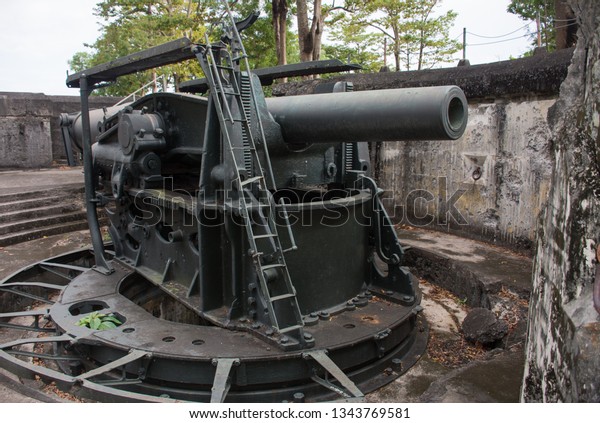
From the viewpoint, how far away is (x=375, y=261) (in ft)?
16.3

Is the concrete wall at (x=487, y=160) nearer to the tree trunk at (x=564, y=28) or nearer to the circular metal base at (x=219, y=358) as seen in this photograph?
the circular metal base at (x=219, y=358)

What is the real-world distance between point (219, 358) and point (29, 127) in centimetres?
948

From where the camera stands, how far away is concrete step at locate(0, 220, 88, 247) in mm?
7311

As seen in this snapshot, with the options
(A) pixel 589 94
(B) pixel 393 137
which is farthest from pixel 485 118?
(A) pixel 589 94

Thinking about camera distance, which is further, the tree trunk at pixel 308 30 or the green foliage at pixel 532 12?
the green foliage at pixel 532 12

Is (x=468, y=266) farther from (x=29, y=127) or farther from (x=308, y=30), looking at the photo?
(x=308, y=30)

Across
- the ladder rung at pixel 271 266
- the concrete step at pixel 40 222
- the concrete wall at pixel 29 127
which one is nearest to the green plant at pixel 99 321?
the ladder rung at pixel 271 266

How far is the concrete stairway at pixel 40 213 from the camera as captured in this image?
7.61 metres

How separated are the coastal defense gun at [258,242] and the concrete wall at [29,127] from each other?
643cm

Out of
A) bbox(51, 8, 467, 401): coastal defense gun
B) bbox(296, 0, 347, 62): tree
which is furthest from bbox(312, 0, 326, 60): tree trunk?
bbox(51, 8, 467, 401): coastal defense gun

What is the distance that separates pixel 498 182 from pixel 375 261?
2.51 meters

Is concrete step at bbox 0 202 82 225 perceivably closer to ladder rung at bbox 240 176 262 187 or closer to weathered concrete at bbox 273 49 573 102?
weathered concrete at bbox 273 49 573 102

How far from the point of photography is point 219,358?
3490 mm

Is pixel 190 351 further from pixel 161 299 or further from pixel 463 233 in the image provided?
pixel 463 233
